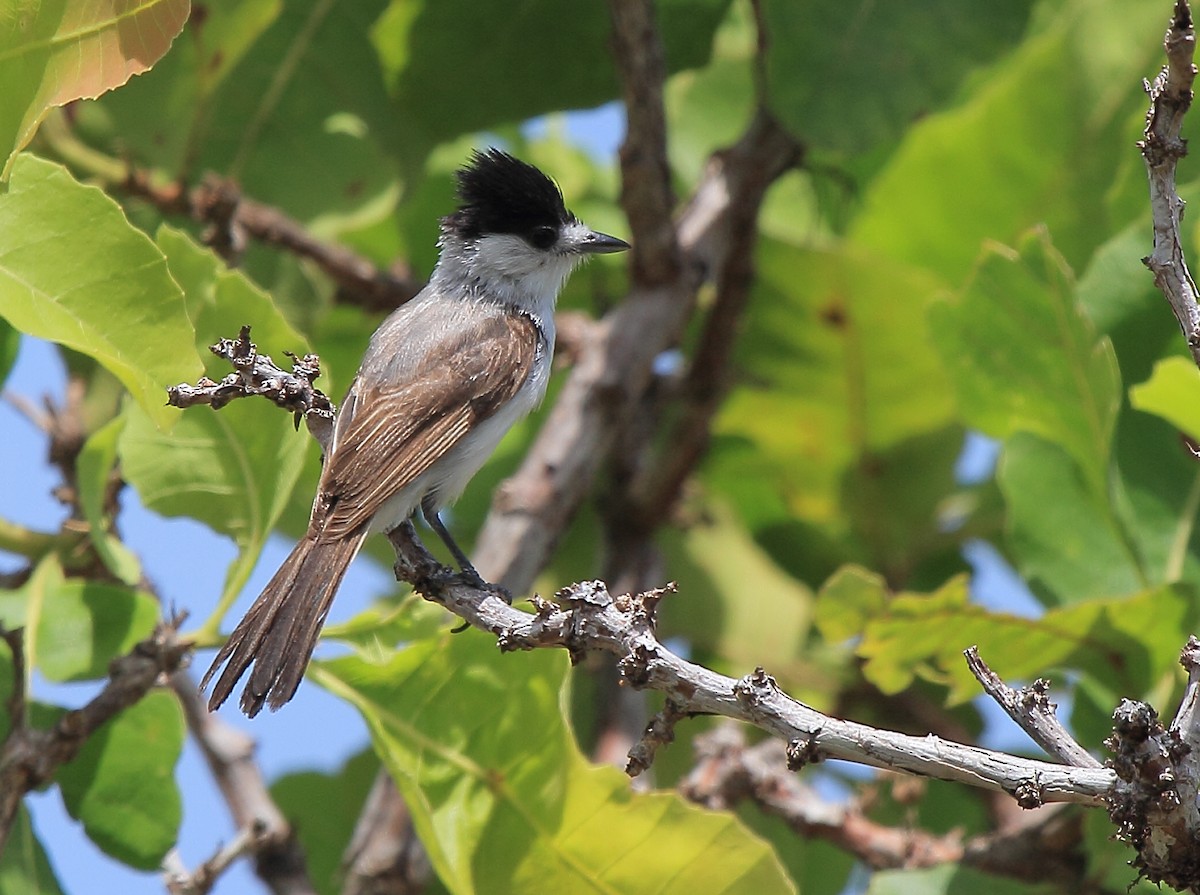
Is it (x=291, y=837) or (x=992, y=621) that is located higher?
(x=992, y=621)

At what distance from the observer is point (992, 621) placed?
10.0ft

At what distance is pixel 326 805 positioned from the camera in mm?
4156

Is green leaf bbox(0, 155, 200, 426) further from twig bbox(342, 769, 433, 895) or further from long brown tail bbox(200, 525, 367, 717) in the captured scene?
twig bbox(342, 769, 433, 895)

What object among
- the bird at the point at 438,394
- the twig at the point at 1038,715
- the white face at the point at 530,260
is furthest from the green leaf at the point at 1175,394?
the white face at the point at 530,260

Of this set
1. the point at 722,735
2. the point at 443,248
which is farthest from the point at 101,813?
the point at 443,248

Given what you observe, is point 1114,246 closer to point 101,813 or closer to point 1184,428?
point 1184,428

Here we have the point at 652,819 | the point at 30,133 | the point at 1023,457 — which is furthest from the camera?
the point at 1023,457

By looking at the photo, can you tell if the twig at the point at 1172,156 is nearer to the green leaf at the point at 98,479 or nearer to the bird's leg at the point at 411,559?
the bird's leg at the point at 411,559

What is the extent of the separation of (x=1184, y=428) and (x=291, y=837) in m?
2.29

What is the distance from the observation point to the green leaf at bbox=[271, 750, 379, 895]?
405cm

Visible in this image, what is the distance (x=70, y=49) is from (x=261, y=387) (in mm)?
695

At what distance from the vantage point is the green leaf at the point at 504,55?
415 cm

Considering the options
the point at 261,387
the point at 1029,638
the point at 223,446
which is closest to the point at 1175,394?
the point at 1029,638

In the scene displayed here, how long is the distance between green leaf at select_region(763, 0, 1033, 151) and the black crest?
3.23 ft
